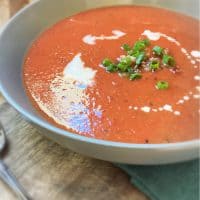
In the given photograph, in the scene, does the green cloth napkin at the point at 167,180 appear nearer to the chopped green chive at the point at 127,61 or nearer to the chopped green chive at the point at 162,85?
the chopped green chive at the point at 162,85

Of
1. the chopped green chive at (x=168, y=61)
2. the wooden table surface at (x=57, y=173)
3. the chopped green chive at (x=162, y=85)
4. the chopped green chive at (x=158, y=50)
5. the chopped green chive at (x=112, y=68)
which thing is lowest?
the wooden table surface at (x=57, y=173)

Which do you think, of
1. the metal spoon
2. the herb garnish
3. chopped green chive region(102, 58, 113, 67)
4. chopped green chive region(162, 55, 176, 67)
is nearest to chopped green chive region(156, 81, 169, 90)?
the herb garnish

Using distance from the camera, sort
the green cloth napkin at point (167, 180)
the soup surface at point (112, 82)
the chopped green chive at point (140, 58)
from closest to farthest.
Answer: the green cloth napkin at point (167, 180) < the soup surface at point (112, 82) < the chopped green chive at point (140, 58)

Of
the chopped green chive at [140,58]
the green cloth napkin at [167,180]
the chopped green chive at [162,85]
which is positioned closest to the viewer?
the green cloth napkin at [167,180]

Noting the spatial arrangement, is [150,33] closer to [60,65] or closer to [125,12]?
[125,12]

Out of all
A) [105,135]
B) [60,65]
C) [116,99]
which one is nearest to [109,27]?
[60,65]

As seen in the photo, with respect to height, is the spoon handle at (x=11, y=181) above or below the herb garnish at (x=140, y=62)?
below

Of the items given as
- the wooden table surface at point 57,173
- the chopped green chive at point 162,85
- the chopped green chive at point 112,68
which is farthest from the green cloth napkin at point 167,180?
the chopped green chive at point 112,68
